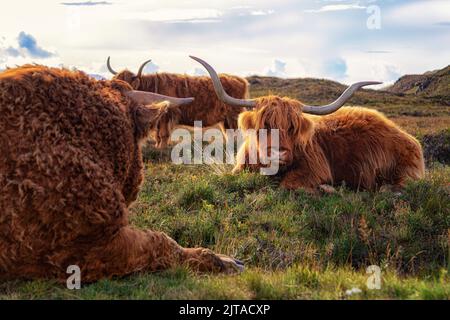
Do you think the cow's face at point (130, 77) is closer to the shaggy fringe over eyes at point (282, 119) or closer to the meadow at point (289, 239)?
the meadow at point (289, 239)

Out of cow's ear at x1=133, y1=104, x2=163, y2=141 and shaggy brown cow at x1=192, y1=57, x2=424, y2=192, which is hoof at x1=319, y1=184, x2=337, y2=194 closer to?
shaggy brown cow at x1=192, y1=57, x2=424, y2=192

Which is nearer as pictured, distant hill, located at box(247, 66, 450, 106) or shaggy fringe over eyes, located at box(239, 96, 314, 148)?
shaggy fringe over eyes, located at box(239, 96, 314, 148)

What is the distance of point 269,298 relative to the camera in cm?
344

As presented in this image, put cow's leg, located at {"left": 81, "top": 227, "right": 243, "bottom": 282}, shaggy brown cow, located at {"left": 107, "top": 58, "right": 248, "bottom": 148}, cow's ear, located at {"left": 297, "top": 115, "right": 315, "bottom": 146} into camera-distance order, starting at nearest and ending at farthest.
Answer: cow's leg, located at {"left": 81, "top": 227, "right": 243, "bottom": 282} → cow's ear, located at {"left": 297, "top": 115, "right": 315, "bottom": 146} → shaggy brown cow, located at {"left": 107, "top": 58, "right": 248, "bottom": 148}

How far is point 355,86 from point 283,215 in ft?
8.02

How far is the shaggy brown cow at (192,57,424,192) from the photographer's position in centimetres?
732

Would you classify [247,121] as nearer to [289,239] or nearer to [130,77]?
[289,239]

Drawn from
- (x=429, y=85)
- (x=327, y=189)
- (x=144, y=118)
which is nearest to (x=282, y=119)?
(x=327, y=189)

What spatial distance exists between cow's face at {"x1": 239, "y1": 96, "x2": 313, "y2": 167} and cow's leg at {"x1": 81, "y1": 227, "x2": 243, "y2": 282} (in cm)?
307

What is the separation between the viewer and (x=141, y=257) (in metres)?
3.91

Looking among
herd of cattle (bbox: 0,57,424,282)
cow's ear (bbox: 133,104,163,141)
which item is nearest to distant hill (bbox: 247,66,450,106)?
cow's ear (bbox: 133,104,163,141)

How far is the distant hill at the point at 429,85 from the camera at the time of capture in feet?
142

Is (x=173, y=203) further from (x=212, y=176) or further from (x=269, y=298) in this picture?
(x=269, y=298)

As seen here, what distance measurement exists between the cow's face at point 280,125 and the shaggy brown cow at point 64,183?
3.32m
